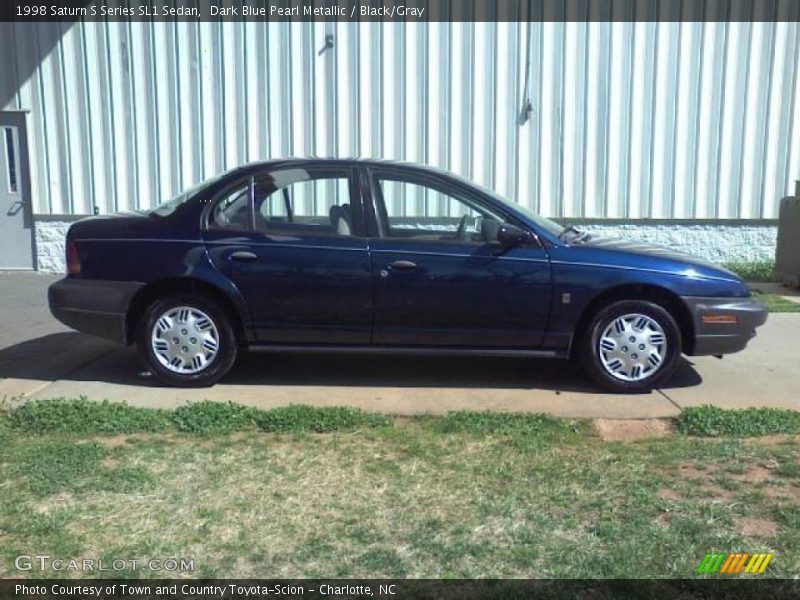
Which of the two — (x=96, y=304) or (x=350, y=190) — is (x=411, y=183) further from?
(x=96, y=304)

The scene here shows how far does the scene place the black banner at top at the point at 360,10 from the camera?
10.7 meters

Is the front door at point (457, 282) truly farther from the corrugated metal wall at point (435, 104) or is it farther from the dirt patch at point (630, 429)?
the corrugated metal wall at point (435, 104)

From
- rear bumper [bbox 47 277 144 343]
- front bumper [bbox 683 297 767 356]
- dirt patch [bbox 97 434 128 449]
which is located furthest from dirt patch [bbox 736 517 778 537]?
rear bumper [bbox 47 277 144 343]

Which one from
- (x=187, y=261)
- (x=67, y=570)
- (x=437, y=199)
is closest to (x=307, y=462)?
(x=67, y=570)

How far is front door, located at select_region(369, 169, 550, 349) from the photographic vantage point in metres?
5.55

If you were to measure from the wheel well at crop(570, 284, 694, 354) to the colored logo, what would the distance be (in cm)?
244

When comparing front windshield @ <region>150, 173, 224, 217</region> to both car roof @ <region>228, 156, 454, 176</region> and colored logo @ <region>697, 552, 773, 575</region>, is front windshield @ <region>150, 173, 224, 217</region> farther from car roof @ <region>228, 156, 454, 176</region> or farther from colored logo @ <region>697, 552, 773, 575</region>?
colored logo @ <region>697, 552, 773, 575</region>

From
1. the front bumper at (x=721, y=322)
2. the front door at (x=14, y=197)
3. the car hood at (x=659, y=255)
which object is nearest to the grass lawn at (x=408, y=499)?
the front bumper at (x=721, y=322)

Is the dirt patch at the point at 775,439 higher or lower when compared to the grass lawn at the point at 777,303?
lower

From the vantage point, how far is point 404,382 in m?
6.00

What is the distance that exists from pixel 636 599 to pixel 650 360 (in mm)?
2805

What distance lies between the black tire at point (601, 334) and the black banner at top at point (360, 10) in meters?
6.36

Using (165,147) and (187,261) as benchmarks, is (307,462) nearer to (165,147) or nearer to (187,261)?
(187,261)

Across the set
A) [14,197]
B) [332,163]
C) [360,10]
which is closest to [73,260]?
→ [332,163]
